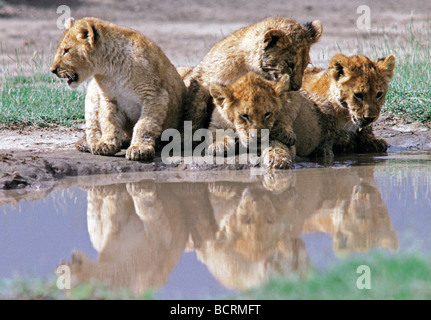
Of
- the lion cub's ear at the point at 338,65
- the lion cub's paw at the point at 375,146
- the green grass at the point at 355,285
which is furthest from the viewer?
the lion cub's paw at the point at 375,146

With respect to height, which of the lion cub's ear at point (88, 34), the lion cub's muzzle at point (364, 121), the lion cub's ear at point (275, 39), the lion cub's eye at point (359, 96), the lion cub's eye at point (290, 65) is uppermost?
the lion cub's ear at point (88, 34)

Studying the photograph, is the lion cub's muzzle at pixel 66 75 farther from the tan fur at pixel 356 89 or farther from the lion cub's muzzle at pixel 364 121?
the lion cub's muzzle at pixel 364 121

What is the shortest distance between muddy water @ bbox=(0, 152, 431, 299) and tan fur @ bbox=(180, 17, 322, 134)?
99 cm

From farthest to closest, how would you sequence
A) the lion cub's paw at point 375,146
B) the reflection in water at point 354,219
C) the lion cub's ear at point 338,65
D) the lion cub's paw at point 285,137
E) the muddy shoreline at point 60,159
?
1. the lion cub's paw at point 375,146
2. the lion cub's ear at point 338,65
3. the lion cub's paw at point 285,137
4. the muddy shoreline at point 60,159
5. the reflection in water at point 354,219

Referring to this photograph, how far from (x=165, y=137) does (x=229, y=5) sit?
11.3 meters

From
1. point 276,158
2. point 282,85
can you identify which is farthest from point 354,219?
point 282,85

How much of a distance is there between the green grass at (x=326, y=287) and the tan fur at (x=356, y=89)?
338cm

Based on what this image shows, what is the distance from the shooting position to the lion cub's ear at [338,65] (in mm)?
6609

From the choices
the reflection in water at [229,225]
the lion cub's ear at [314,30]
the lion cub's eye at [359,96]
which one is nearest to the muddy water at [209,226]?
the reflection in water at [229,225]

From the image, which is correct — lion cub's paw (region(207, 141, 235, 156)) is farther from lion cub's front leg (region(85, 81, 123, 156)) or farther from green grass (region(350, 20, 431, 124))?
green grass (region(350, 20, 431, 124))

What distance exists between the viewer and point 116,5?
56.1 ft

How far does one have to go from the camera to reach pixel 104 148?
6.34m

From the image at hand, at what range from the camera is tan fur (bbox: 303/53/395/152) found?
651 centimetres

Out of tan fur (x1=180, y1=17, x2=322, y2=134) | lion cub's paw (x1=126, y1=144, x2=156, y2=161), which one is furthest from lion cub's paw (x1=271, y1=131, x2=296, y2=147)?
lion cub's paw (x1=126, y1=144, x2=156, y2=161)
